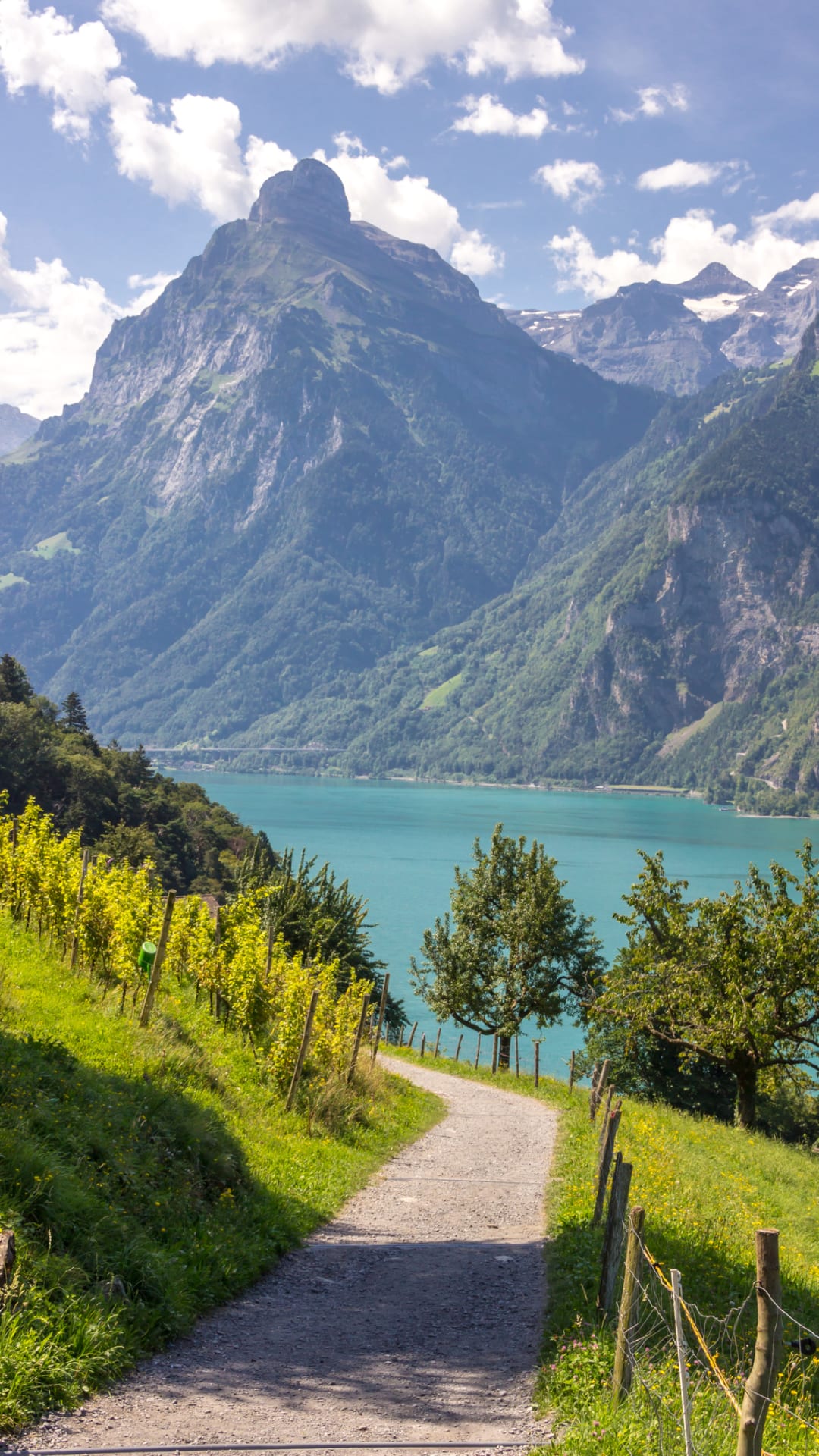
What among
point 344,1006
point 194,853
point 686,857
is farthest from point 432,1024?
point 686,857

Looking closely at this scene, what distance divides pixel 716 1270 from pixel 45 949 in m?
10.7

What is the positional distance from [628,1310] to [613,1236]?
3.96ft

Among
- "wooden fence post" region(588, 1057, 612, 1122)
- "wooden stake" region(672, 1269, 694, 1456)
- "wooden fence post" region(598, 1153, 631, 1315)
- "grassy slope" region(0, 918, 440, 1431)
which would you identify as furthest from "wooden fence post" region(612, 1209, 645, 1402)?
"wooden fence post" region(588, 1057, 612, 1122)

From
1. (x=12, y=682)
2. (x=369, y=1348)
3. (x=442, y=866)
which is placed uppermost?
(x=12, y=682)

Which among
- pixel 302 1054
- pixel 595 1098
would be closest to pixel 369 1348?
pixel 302 1054

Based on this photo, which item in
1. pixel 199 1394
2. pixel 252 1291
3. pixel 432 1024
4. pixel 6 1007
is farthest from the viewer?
pixel 432 1024

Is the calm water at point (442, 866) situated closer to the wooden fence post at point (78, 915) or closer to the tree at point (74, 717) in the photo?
the tree at point (74, 717)

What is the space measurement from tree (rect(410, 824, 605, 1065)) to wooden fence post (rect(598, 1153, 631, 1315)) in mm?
28839

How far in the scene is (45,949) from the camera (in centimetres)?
1617

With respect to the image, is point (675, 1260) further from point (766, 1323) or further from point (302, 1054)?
point (302, 1054)

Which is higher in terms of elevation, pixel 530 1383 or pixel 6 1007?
pixel 6 1007

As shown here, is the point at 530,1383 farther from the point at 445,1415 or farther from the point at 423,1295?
the point at 423,1295

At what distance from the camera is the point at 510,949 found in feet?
124

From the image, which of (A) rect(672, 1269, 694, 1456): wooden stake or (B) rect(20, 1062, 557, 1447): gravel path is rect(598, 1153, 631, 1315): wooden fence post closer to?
(B) rect(20, 1062, 557, 1447): gravel path
